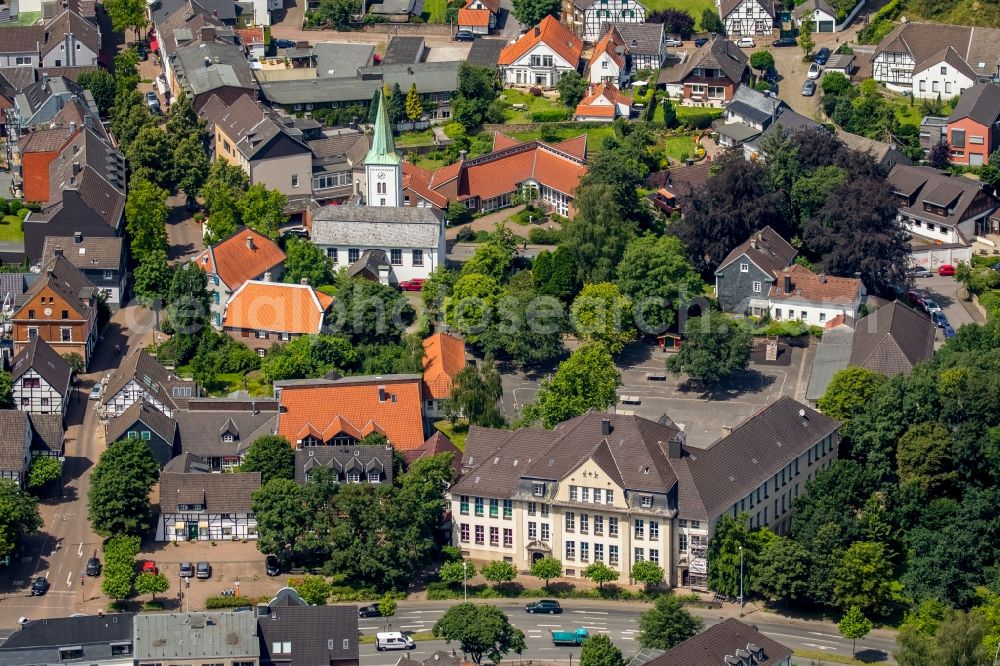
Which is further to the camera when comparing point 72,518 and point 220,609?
point 72,518

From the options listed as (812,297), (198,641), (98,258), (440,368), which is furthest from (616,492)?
(98,258)

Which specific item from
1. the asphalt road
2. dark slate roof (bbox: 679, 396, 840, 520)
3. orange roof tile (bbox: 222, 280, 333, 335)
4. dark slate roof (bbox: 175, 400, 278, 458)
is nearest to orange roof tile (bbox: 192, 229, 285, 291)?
orange roof tile (bbox: 222, 280, 333, 335)

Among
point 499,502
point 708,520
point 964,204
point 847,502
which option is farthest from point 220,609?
point 964,204

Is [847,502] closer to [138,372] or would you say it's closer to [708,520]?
[708,520]

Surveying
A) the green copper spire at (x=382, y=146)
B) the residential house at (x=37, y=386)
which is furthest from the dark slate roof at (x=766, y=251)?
the residential house at (x=37, y=386)

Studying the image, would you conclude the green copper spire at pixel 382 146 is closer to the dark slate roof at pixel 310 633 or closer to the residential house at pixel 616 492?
the residential house at pixel 616 492

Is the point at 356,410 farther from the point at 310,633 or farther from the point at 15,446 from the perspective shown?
the point at 310,633

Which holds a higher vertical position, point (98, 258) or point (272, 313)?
point (98, 258)
